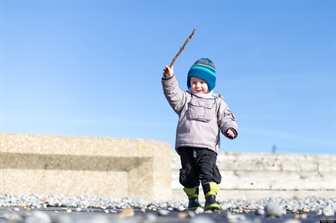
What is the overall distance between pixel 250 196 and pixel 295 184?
999 millimetres

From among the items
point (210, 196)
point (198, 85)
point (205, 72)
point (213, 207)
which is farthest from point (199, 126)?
point (213, 207)

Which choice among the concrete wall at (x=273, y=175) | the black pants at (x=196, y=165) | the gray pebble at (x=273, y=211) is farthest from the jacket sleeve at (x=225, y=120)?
the concrete wall at (x=273, y=175)

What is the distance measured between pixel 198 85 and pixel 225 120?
16.9 inches

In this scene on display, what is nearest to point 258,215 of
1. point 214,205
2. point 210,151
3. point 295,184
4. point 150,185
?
point 214,205

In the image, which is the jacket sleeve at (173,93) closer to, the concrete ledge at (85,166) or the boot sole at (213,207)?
the boot sole at (213,207)

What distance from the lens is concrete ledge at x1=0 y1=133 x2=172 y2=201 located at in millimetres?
8078

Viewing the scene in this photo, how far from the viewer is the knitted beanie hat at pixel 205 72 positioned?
4.61 meters

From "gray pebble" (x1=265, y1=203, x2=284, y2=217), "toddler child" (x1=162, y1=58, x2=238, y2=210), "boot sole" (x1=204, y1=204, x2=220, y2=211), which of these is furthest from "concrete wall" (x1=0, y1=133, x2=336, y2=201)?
"gray pebble" (x1=265, y1=203, x2=284, y2=217)

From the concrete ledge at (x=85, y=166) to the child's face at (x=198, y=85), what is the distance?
4008 millimetres

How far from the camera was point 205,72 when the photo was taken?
15.1 ft

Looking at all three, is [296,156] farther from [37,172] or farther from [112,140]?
[37,172]

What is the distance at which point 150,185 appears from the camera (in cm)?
851

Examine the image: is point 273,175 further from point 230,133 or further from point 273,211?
point 273,211

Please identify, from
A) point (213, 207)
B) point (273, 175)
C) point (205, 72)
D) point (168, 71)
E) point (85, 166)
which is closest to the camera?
point (213, 207)
